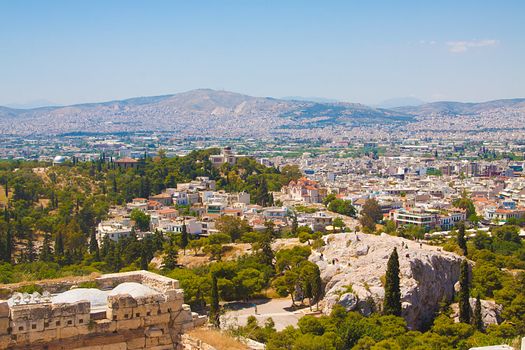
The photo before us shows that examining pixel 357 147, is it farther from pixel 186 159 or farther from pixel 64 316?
pixel 64 316

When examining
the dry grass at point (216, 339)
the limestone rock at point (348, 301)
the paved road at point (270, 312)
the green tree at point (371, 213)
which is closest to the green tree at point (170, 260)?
the paved road at point (270, 312)

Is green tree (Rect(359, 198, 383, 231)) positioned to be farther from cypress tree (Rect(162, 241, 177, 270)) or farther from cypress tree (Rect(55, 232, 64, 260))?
cypress tree (Rect(55, 232, 64, 260))

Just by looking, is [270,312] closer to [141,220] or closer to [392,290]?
[392,290]

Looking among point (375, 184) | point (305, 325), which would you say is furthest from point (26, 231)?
point (375, 184)

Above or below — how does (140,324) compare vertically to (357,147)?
above

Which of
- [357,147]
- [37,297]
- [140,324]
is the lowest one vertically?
[357,147]

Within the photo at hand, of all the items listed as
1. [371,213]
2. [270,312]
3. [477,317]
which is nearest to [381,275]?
[477,317]
